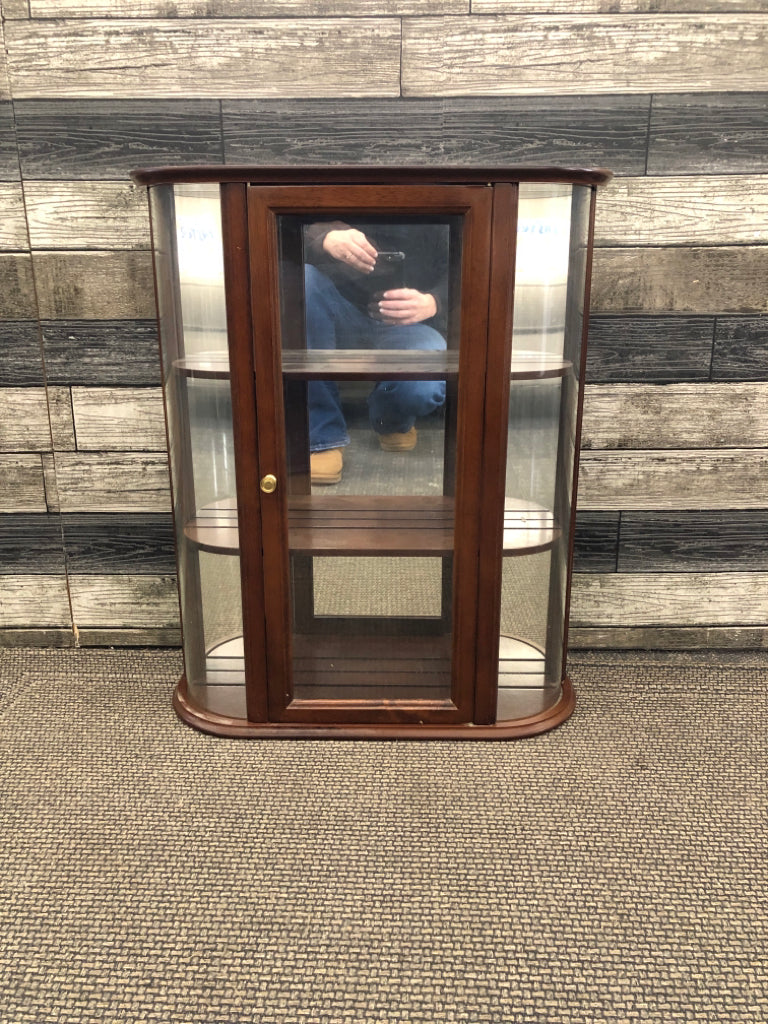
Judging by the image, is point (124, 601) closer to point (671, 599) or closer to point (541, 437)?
point (541, 437)

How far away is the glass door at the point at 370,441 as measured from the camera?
1368 mm

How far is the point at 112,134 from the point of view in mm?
1643

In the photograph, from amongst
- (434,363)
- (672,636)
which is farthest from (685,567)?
(434,363)

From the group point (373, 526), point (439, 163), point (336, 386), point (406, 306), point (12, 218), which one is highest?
point (439, 163)

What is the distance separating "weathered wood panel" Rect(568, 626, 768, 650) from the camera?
1910 mm

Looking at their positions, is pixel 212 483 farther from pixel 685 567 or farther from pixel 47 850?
pixel 685 567

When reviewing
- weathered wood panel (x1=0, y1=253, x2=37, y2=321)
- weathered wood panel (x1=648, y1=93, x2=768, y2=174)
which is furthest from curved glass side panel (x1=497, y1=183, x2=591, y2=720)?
weathered wood panel (x1=0, y1=253, x2=37, y2=321)

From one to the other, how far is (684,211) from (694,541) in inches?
28.9

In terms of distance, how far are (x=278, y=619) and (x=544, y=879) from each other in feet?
2.18

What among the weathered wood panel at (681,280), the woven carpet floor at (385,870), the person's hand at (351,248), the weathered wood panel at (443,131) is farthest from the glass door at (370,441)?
the weathered wood panel at (681,280)

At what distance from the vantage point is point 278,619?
154cm

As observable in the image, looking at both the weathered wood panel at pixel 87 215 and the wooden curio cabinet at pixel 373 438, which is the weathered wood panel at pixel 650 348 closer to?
the wooden curio cabinet at pixel 373 438

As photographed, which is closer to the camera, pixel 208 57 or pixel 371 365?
pixel 371 365

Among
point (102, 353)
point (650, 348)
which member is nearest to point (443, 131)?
point (650, 348)
